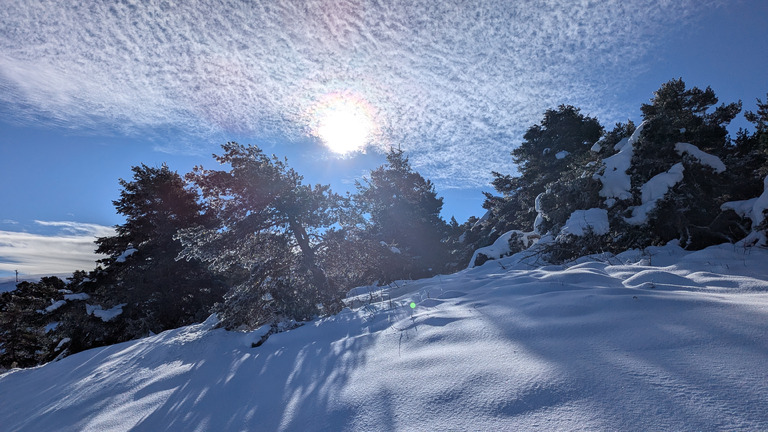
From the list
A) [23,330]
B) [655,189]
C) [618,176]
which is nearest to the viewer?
[655,189]

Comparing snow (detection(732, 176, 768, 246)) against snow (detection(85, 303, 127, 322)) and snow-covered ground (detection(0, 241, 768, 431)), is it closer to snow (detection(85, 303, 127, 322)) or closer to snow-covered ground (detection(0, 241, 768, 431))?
snow-covered ground (detection(0, 241, 768, 431))

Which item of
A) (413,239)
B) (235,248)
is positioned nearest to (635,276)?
(235,248)

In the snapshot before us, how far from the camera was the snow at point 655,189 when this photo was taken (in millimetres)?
6602

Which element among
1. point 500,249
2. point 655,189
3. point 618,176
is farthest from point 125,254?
point 655,189

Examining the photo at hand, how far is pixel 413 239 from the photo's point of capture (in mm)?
20953

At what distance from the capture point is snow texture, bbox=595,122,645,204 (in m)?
7.26

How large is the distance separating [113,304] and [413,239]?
54.5 ft

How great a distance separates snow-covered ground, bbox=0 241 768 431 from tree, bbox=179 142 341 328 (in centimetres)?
210

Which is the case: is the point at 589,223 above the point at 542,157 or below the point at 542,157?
below

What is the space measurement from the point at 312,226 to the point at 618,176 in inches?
327

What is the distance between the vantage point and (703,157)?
271 inches

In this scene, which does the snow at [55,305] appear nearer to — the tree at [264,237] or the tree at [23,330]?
the tree at [23,330]

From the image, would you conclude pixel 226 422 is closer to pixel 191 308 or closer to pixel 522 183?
pixel 191 308

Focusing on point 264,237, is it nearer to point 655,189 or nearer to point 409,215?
point 655,189
